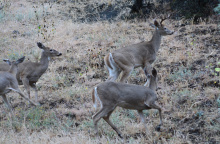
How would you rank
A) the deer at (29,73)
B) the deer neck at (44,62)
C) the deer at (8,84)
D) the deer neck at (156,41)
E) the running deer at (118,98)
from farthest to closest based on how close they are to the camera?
the deer neck at (156,41)
the deer neck at (44,62)
the deer at (29,73)
the deer at (8,84)
the running deer at (118,98)

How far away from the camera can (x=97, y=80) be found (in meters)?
9.12

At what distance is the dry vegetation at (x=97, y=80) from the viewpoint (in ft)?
19.6

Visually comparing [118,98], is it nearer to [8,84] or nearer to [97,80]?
[8,84]

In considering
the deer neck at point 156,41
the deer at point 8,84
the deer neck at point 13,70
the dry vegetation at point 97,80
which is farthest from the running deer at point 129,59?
the deer neck at point 13,70

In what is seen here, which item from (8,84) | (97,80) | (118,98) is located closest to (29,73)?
(8,84)

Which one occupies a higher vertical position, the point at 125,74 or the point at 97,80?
the point at 125,74

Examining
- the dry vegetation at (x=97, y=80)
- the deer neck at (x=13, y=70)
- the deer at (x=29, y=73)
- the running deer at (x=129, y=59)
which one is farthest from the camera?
the deer at (x=29, y=73)

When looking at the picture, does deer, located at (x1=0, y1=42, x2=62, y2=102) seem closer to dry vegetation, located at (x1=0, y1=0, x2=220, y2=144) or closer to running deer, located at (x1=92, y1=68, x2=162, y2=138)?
dry vegetation, located at (x1=0, y1=0, x2=220, y2=144)

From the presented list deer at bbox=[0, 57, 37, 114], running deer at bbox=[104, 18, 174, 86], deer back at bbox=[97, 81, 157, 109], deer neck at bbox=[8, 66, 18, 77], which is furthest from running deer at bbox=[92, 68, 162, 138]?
deer neck at bbox=[8, 66, 18, 77]

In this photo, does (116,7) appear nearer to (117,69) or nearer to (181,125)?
(117,69)

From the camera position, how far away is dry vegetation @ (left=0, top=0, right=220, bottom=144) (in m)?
5.98

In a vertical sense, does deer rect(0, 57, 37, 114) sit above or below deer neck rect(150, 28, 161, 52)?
below

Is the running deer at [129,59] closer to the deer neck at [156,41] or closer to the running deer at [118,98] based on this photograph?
the deer neck at [156,41]

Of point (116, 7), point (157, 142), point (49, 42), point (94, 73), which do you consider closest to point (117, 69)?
point (94, 73)
